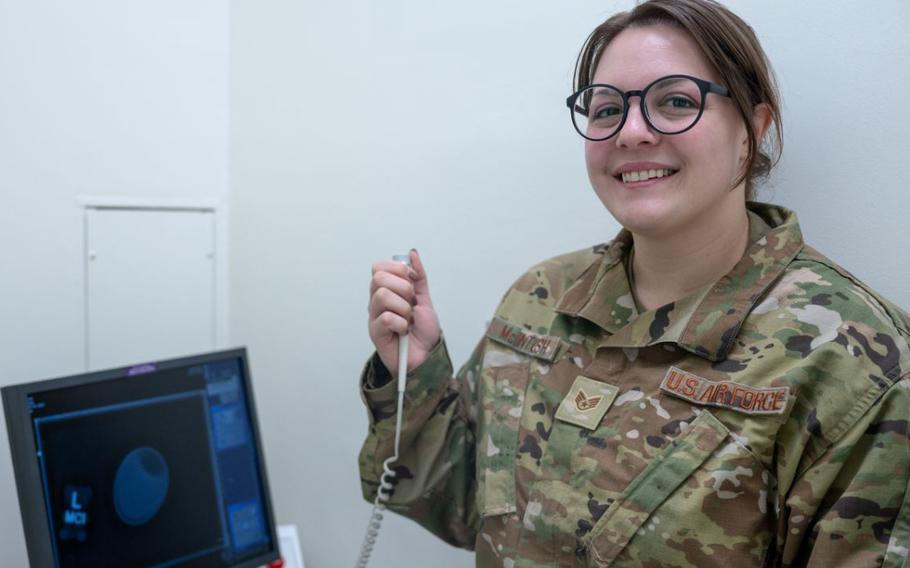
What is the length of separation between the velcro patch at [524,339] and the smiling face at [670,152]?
0.66ft

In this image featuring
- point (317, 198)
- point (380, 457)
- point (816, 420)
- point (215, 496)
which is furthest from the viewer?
point (317, 198)

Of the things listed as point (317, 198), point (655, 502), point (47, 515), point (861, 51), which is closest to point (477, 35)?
point (317, 198)

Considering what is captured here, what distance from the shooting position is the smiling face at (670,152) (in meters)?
0.84

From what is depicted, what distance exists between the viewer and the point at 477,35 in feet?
4.24

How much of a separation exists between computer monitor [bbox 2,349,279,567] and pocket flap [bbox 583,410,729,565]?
636 millimetres

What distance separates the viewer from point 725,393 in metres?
0.81

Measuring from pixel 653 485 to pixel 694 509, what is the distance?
50mm

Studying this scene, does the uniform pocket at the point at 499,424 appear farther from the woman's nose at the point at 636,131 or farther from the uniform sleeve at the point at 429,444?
the woman's nose at the point at 636,131

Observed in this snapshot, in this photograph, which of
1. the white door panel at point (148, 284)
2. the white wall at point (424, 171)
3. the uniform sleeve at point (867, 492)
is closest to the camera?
the uniform sleeve at point (867, 492)

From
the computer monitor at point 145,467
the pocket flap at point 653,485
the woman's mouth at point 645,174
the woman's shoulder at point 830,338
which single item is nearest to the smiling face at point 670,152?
the woman's mouth at point 645,174

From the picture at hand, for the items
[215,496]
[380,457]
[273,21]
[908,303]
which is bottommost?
[215,496]

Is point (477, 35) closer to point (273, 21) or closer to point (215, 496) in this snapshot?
point (273, 21)

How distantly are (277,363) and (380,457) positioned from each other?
604mm

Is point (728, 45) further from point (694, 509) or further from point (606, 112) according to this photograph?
point (694, 509)
